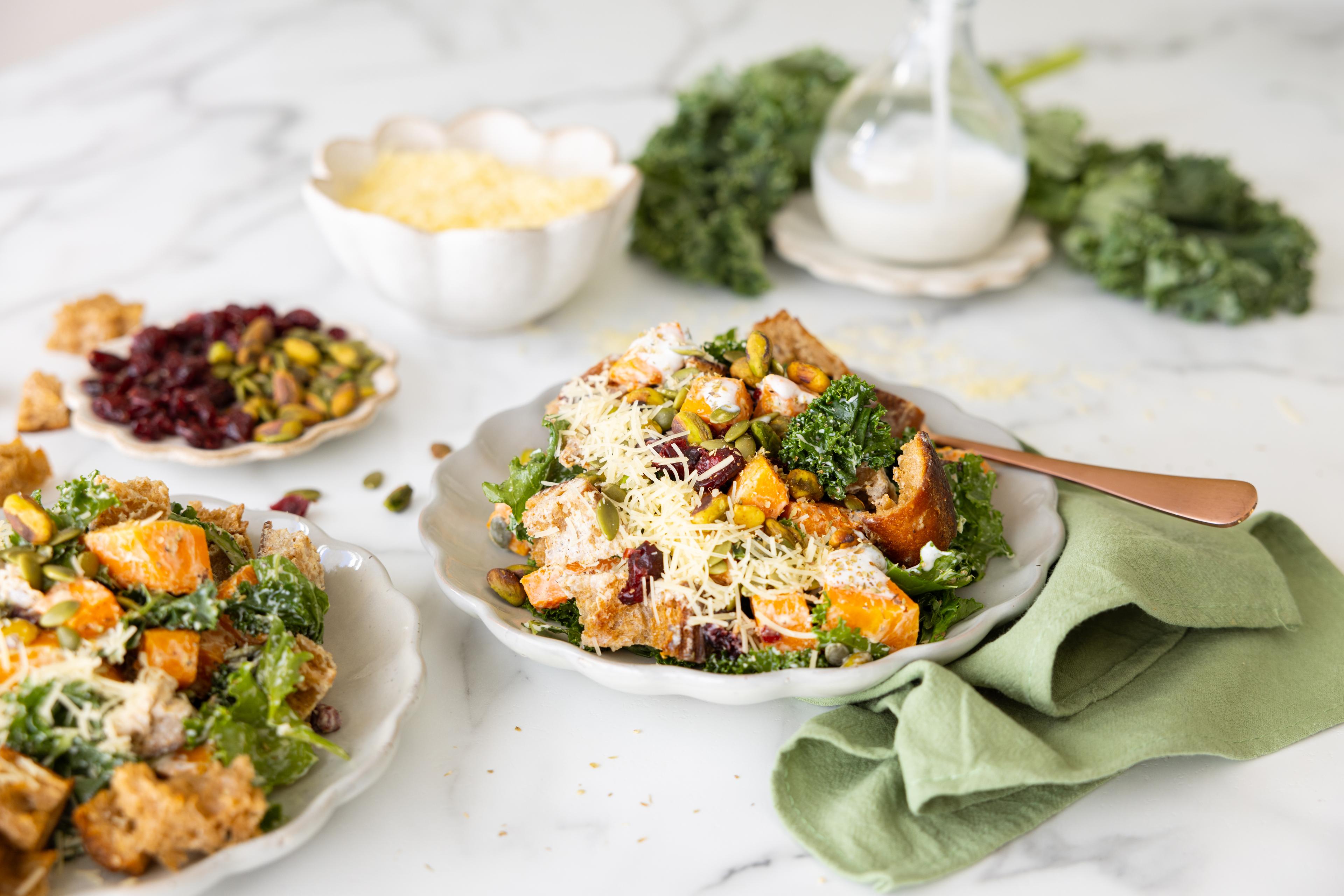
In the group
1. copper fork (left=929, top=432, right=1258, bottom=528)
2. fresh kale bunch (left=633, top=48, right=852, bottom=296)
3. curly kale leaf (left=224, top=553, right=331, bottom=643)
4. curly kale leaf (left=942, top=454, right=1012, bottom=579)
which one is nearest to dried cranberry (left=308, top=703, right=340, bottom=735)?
curly kale leaf (left=224, top=553, right=331, bottom=643)

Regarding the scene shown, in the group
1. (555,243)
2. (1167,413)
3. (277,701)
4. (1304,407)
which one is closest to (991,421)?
(1167,413)

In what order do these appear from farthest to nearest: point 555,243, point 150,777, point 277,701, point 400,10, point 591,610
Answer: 1. point 400,10
2. point 555,243
3. point 591,610
4. point 277,701
5. point 150,777

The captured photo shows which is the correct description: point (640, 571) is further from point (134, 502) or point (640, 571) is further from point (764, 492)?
point (134, 502)

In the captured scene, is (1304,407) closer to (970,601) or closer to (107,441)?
(970,601)

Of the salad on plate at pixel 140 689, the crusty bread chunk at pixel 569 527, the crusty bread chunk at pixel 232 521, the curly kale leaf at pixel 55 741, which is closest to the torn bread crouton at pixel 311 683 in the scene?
the salad on plate at pixel 140 689

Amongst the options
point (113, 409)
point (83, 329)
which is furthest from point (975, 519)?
point (83, 329)

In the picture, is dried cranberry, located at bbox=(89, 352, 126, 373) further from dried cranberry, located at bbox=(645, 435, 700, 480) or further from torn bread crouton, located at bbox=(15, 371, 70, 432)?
dried cranberry, located at bbox=(645, 435, 700, 480)

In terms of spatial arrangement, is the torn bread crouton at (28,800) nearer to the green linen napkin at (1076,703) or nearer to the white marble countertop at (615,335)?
the white marble countertop at (615,335)
